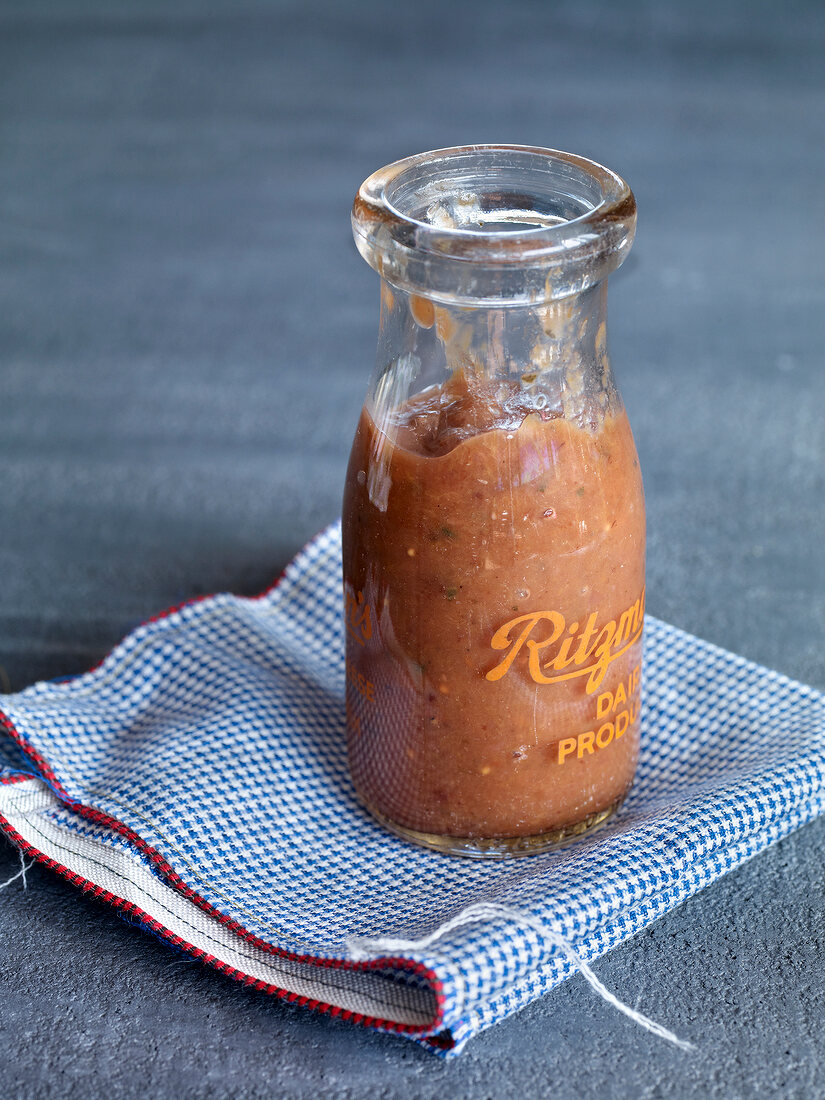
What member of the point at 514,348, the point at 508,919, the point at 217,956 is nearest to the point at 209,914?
the point at 217,956

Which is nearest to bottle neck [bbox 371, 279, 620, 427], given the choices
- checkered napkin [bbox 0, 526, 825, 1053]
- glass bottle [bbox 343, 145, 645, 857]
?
glass bottle [bbox 343, 145, 645, 857]

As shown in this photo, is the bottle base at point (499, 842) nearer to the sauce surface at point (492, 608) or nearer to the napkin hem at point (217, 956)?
the sauce surface at point (492, 608)

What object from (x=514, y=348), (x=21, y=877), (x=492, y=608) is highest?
(x=514, y=348)

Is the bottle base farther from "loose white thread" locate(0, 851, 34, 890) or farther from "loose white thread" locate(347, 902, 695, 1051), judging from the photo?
"loose white thread" locate(0, 851, 34, 890)

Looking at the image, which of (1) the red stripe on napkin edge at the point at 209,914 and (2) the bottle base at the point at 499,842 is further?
(2) the bottle base at the point at 499,842

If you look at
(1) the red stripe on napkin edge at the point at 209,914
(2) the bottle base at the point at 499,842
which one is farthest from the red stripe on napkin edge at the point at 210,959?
(2) the bottle base at the point at 499,842

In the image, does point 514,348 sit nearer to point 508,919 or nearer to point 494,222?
point 494,222

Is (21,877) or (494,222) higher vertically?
(494,222)

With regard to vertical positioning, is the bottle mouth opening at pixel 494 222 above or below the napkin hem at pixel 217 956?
above
